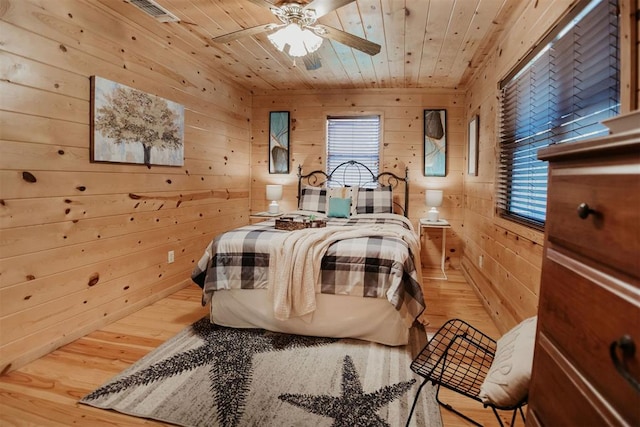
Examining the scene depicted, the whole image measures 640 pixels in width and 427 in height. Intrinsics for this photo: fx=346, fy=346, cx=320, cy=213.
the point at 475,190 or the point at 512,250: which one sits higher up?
the point at 475,190

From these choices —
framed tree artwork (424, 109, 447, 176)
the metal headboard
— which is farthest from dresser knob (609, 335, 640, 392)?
framed tree artwork (424, 109, 447, 176)

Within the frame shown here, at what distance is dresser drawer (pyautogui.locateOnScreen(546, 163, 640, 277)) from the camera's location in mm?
548

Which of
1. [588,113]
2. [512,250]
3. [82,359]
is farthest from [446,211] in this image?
[82,359]

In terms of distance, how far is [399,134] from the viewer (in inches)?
183

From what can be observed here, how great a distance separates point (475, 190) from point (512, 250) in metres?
1.52

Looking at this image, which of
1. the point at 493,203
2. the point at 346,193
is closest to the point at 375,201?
the point at 346,193

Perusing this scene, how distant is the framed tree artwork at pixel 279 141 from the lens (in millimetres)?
4895

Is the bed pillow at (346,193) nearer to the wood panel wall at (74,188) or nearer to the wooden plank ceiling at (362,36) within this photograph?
the wooden plank ceiling at (362,36)

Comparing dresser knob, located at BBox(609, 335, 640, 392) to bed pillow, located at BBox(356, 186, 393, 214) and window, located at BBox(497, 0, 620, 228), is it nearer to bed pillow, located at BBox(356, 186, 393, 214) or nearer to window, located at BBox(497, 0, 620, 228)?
window, located at BBox(497, 0, 620, 228)

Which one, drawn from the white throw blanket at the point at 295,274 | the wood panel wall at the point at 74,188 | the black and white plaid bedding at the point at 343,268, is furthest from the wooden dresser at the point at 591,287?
the wood panel wall at the point at 74,188

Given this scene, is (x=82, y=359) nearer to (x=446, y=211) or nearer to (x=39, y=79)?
(x=39, y=79)

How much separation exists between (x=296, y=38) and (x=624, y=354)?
2386mm

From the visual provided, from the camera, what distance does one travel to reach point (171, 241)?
3.37 meters

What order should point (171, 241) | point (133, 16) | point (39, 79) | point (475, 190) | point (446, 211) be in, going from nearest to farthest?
1. point (39, 79)
2. point (133, 16)
3. point (171, 241)
4. point (475, 190)
5. point (446, 211)
